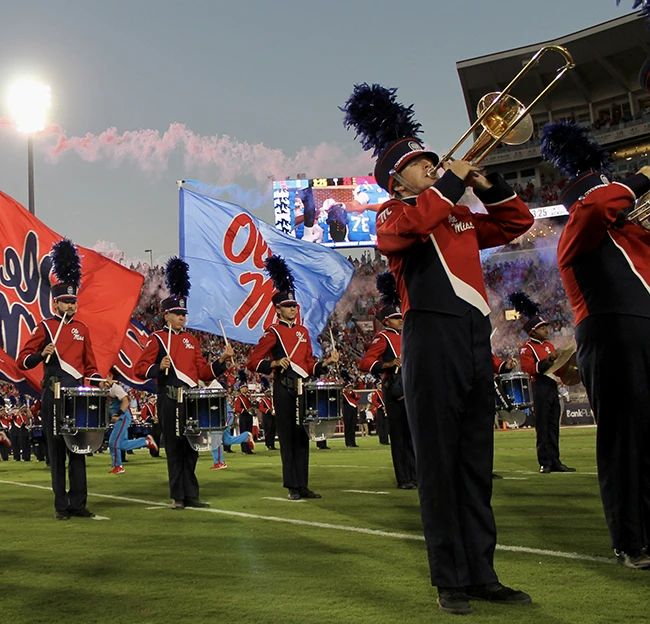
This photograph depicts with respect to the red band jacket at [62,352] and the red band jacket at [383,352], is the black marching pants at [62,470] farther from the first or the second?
the red band jacket at [383,352]

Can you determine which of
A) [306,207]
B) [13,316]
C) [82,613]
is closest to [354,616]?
[82,613]

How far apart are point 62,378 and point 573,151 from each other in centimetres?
487

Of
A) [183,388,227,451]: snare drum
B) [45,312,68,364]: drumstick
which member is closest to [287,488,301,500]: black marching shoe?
[183,388,227,451]: snare drum

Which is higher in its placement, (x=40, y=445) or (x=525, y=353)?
(x=525, y=353)

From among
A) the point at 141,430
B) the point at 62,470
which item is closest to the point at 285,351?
the point at 62,470

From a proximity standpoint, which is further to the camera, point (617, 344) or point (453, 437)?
point (617, 344)

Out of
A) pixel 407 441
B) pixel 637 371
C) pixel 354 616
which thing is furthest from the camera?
pixel 407 441

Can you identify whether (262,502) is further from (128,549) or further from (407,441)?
(128,549)

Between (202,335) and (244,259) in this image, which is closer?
(244,259)

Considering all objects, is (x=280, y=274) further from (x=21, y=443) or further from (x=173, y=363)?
(x=21, y=443)

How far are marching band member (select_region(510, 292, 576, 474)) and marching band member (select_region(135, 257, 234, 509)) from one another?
13.9 ft

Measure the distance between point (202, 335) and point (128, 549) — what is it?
3637cm

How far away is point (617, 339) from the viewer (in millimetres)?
4145

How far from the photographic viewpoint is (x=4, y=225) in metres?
12.4
